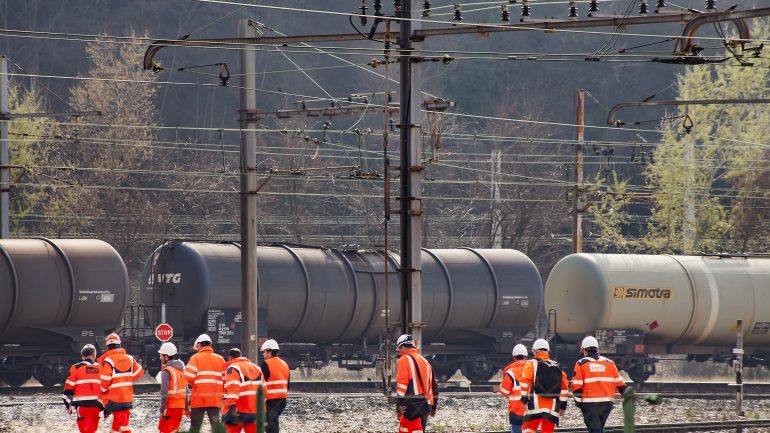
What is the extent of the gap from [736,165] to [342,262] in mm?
26339

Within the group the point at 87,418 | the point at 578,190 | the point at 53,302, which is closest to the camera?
the point at 87,418

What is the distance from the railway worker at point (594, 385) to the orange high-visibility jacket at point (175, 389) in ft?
16.6

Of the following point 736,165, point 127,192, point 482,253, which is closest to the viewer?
point 482,253

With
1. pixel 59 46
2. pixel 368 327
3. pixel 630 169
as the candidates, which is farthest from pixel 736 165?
pixel 59 46

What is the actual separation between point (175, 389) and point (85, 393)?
1.34 metres

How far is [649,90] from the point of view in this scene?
248 feet

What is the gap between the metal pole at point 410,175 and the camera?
18.5 meters

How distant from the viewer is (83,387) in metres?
16.5

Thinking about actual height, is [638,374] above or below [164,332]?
below

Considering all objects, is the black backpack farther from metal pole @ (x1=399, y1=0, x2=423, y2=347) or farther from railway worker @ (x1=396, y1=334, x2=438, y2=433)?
metal pole @ (x1=399, y1=0, x2=423, y2=347)

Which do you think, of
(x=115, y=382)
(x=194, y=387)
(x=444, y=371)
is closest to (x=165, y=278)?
(x=444, y=371)

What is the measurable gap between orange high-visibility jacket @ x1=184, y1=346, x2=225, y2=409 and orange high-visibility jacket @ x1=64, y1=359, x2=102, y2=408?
1.50m

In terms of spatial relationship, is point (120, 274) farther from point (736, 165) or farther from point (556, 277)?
point (736, 165)

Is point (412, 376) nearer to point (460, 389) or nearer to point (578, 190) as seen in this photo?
point (460, 389)
